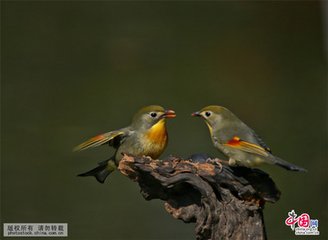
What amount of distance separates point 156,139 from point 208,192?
0.69 metres

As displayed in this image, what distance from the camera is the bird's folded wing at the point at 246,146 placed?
11.3 feet

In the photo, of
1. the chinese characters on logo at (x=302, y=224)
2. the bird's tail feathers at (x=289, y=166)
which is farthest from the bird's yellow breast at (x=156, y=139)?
the chinese characters on logo at (x=302, y=224)

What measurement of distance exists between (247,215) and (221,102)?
2.48 m

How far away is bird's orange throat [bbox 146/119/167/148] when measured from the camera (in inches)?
151

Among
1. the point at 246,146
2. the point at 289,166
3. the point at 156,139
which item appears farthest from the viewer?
the point at 156,139

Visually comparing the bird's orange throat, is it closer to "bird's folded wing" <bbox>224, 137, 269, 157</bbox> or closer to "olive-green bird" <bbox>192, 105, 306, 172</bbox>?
"olive-green bird" <bbox>192, 105, 306, 172</bbox>

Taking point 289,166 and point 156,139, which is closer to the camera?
point 289,166

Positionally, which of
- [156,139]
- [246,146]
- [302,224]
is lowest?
[302,224]

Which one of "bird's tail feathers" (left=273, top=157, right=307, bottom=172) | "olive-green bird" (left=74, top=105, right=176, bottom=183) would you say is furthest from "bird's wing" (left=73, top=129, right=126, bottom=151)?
"bird's tail feathers" (left=273, top=157, right=307, bottom=172)

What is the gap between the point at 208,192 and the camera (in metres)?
3.29

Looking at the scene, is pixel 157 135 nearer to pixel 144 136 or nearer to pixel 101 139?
pixel 144 136

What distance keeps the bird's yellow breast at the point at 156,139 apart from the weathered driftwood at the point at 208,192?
1.47ft

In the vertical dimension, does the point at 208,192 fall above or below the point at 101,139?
below

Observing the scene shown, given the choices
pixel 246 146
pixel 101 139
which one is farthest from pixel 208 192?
pixel 101 139
